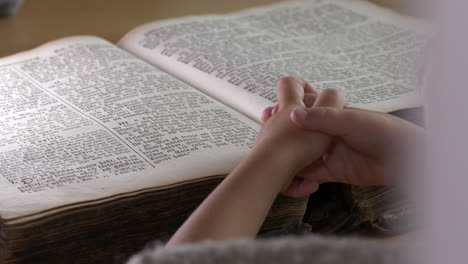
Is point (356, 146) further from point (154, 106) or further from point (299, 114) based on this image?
point (154, 106)

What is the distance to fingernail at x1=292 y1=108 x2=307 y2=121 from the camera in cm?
72

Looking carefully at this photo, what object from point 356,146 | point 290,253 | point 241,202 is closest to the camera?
point 290,253

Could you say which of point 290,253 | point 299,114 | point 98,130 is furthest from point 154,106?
point 290,253

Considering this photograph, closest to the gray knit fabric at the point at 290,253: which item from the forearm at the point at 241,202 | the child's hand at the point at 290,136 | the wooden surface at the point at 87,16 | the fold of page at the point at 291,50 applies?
the forearm at the point at 241,202

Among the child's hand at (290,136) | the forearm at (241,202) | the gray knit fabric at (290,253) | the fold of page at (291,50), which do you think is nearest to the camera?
the gray knit fabric at (290,253)

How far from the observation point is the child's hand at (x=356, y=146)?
2.36ft

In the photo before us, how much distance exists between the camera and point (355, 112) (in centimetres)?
73

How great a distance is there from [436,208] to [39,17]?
1306mm

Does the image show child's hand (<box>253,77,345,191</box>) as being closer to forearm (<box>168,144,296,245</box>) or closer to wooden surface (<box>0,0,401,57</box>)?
forearm (<box>168,144,296,245</box>)

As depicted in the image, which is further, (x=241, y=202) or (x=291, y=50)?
(x=291, y=50)

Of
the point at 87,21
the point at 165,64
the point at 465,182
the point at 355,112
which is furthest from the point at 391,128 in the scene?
the point at 87,21

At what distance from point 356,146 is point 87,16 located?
0.85 meters

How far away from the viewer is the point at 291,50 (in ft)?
3.60

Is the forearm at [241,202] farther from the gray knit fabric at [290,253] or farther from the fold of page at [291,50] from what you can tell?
the gray knit fabric at [290,253]
